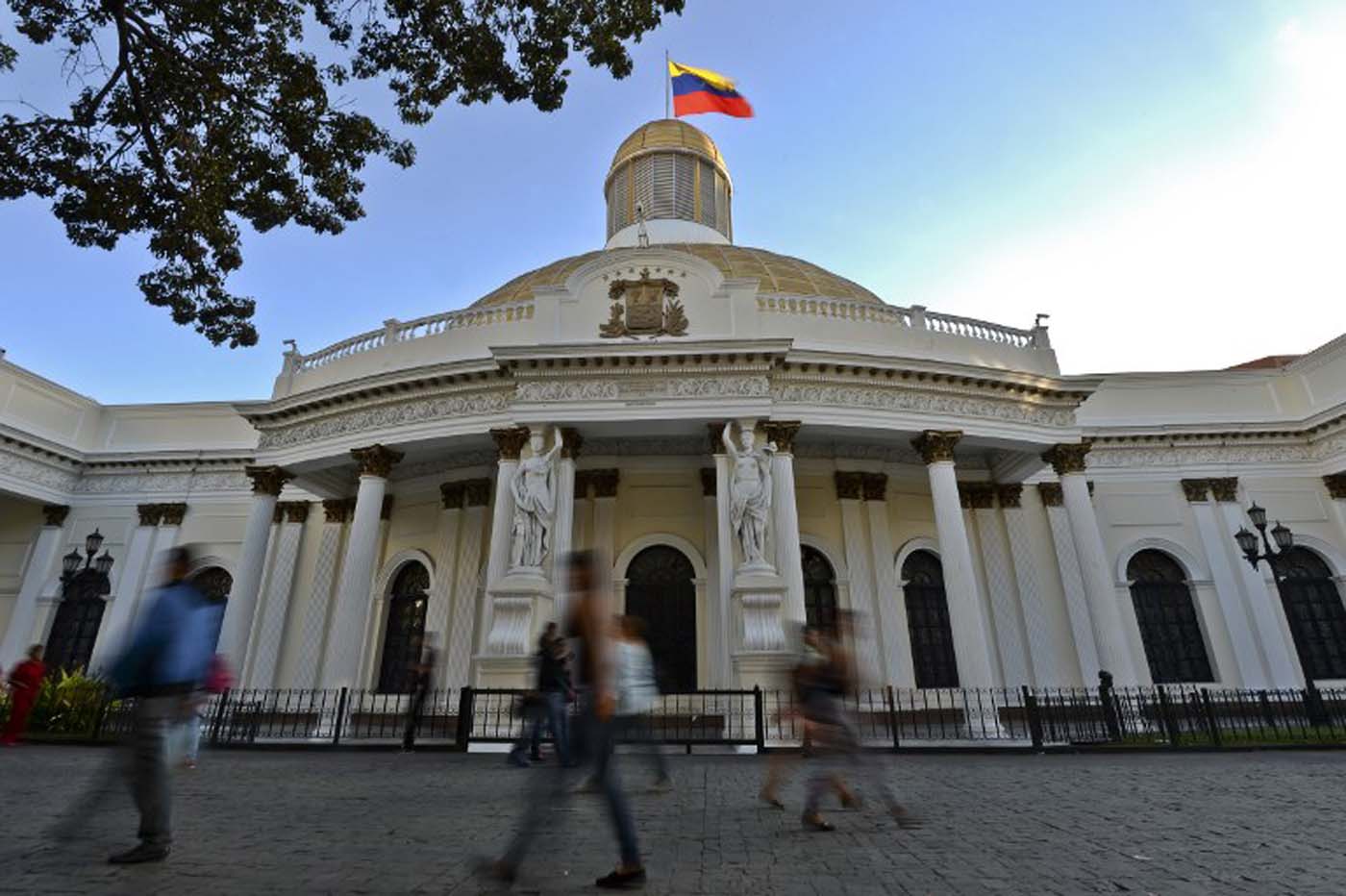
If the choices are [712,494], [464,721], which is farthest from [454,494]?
[464,721]

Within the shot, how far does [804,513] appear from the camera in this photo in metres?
17.1

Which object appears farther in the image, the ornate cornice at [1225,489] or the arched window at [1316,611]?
the ornate cornice at [1225,489]

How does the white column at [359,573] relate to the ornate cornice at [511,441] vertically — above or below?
below

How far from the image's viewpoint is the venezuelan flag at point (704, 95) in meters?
22.3

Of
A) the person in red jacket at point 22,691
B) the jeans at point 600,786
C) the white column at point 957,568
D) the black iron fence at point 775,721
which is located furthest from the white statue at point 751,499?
the person in red jacket at point 22,691

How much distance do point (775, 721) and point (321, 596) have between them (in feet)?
40.7

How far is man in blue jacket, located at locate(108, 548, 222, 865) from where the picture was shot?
372 cm

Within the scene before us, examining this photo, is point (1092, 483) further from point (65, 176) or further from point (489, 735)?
point (65, 176)

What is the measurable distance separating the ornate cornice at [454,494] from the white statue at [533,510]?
4.32 meters

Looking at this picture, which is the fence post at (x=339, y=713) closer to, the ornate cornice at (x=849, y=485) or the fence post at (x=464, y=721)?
the fence post at (x=464, y=721)

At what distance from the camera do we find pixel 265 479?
16453mm

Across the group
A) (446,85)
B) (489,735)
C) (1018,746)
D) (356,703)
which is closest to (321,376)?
(356,703)

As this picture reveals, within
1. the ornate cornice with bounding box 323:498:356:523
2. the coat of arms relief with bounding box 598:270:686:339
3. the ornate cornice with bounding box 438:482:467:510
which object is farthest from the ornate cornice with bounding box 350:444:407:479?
the coat of arms relief with bounding box 598:270:686:339

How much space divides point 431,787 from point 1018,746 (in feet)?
28.7
